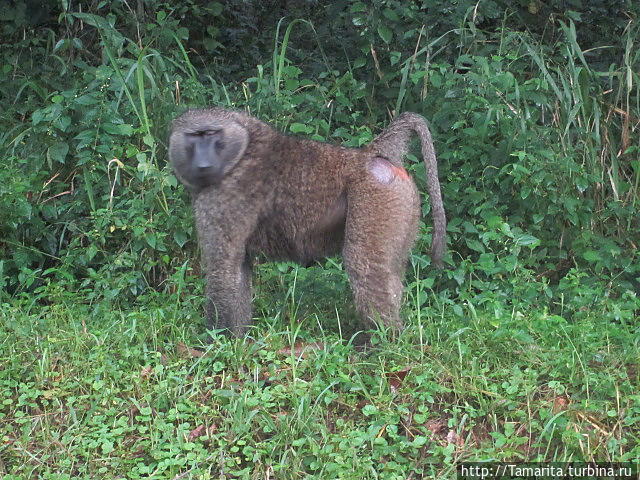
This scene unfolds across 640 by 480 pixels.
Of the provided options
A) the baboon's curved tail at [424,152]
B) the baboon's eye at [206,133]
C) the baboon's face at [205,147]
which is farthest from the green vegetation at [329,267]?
the baboon's eye at [206,133]

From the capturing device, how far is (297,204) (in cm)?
432

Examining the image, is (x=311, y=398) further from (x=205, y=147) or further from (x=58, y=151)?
(x=58, y=151)

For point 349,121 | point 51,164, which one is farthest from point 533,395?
point 51,164

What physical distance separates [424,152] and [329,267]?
1.06 meters

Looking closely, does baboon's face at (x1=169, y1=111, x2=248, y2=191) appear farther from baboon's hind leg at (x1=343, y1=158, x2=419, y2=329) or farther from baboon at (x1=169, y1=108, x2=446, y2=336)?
baboon's hind leg at (x1=343, y1=158, x2=419, y2=329)

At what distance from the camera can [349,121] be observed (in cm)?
589

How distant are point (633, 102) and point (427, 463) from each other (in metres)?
3.33

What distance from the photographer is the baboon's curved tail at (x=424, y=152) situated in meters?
4.24

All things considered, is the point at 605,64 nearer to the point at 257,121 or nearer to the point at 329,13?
the point at 329,13

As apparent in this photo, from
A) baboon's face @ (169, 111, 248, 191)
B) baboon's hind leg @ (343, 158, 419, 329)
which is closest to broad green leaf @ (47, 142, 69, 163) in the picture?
baboon's face @ (169, 111, 248, 191)

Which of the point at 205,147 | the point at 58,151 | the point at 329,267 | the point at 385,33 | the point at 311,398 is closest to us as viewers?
the point at 311,398

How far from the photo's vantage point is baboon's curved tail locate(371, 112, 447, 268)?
424 cm

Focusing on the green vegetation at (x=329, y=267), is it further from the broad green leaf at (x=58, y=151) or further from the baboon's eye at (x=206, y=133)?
the baboon's eye at (x=206, y=133)

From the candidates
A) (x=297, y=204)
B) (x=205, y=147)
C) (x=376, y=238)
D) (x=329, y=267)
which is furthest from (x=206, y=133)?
(x=329, y=267)
